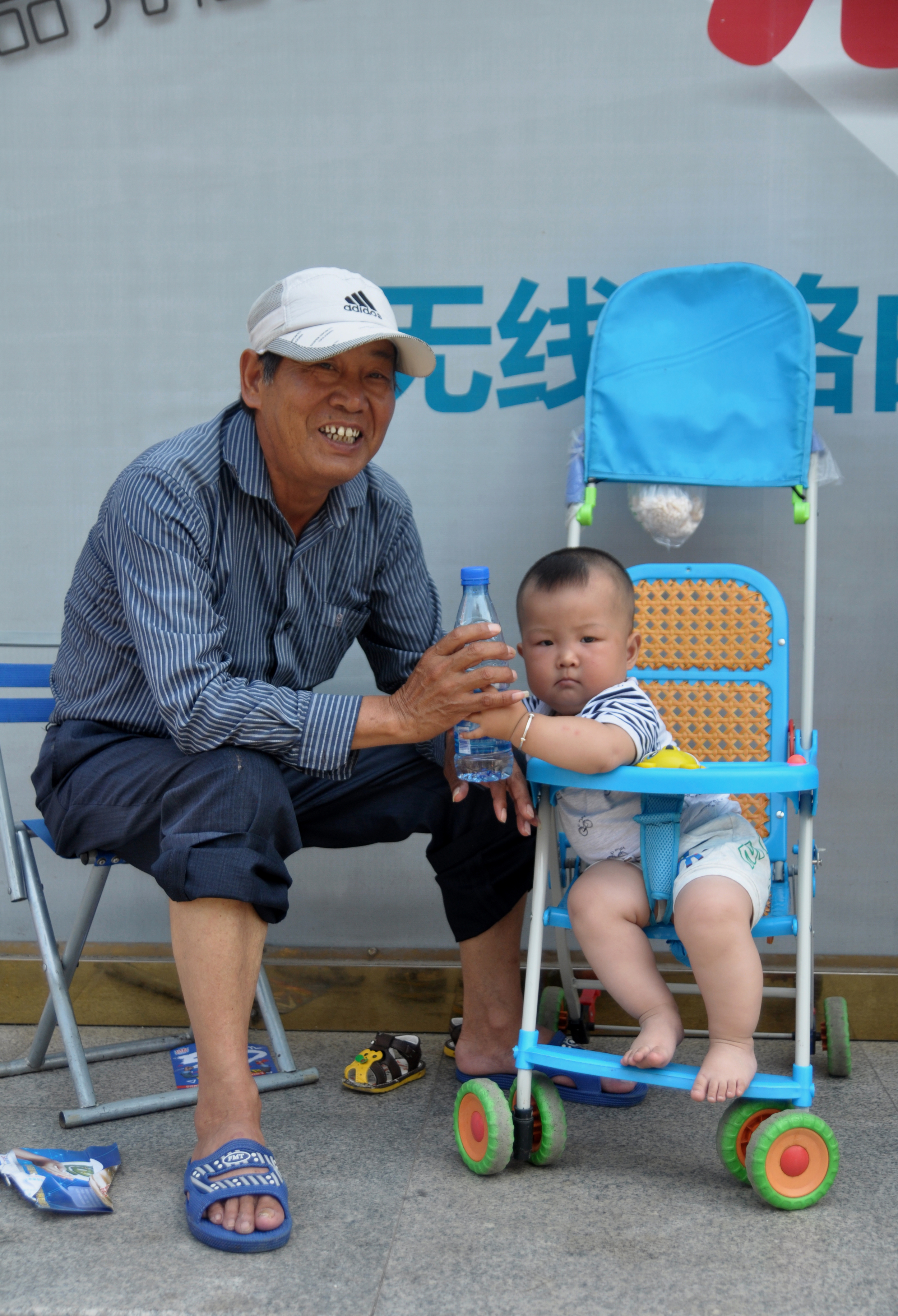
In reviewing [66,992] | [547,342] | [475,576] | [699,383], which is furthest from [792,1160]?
[547,342]

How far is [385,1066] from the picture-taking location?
2.32m

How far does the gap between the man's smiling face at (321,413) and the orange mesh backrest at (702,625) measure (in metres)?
0.70

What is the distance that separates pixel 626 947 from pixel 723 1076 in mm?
242

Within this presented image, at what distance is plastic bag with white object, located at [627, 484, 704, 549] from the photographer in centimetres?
241

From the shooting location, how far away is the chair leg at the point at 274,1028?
234cm

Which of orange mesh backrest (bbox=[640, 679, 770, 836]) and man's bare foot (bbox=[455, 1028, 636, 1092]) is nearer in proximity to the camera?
man's bare foot (bbox=[455, 1028, 636, 1092])

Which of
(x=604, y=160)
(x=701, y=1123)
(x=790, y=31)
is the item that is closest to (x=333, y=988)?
(x=701, y=1123)

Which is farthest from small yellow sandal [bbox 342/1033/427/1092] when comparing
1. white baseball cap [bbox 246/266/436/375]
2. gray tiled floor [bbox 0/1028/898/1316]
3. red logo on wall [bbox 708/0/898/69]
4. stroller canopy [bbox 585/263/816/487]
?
red logo on wall [bbox 708/0/898/69]

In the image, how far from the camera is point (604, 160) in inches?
103

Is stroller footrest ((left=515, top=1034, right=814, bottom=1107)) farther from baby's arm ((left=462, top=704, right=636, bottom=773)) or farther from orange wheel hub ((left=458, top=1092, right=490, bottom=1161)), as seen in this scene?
baby's arm ((left=462, top=704, right=636, bottom=773))

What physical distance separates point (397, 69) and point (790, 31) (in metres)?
0.87

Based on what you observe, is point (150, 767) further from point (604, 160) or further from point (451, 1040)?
point (604, 160)

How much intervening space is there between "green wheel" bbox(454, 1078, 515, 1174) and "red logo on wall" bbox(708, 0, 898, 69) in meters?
2.21

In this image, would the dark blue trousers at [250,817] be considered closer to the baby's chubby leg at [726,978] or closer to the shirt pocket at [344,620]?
the shirt pocket at [344,620]
